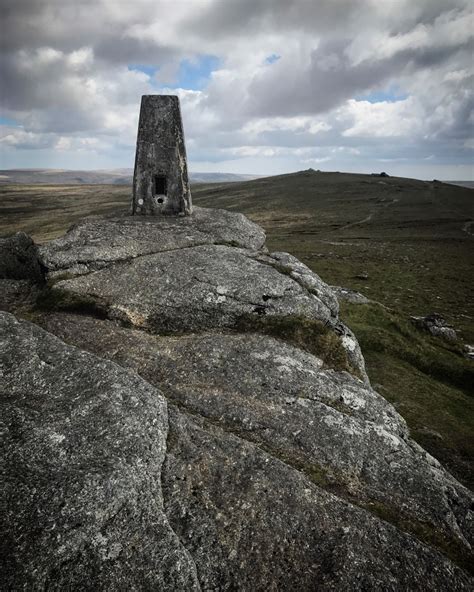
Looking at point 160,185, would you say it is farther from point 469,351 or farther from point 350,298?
point 469,351

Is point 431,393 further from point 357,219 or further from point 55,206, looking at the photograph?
point 55,206

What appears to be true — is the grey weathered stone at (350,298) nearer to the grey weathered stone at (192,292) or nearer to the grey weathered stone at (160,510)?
the grey weathered stone at (192,292)

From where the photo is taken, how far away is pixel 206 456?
9.85 m

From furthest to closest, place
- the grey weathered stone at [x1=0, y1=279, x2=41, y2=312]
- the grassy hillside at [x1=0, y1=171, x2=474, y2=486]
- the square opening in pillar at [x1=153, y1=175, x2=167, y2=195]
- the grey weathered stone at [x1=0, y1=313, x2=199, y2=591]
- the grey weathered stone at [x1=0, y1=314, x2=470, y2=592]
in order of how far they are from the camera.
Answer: the square opening in pillar at [x1=153, y1=175, x2=167, y2=195] < the grassy hillside at [x1=0, y1=171, x2=474, y2=486] < the grey weathered stone at [x1=0, y1=279, x2=41, y2=312] < the grey weathered stone at [x1=0, y1=314, x2=470, y2=592] < the grey weathered stone at [x1=0, y1=313, x2=199, y2=591]

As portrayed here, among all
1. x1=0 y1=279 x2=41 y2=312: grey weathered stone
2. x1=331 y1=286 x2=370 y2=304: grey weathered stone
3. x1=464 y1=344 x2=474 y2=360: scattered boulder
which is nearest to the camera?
x1=0 y1=279 x2=41 y2=312: grey weathered stone

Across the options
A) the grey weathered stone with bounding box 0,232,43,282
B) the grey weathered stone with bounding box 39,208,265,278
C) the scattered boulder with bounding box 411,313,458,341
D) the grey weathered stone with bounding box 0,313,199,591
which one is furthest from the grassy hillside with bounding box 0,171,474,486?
the grey weathered stone with bounding box 0,232,43,282

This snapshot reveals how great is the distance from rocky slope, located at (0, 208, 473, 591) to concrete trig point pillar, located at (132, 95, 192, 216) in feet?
32.0

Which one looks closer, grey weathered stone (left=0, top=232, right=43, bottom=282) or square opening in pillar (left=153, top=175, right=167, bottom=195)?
grey weathered stone (left=0, top=232, right=43, bottom=282)

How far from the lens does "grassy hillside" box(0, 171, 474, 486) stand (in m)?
21.2

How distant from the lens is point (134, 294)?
17.1 meters

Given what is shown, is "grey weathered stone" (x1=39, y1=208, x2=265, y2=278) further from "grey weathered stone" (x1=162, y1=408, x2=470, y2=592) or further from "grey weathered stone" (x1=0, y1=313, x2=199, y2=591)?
"grey weathered stone" (x1=162, y1=408, x2=470, y2=592)

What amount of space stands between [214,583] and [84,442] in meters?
4.19

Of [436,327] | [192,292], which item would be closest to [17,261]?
[192,292]

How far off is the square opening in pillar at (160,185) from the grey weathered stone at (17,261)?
8414 mm
